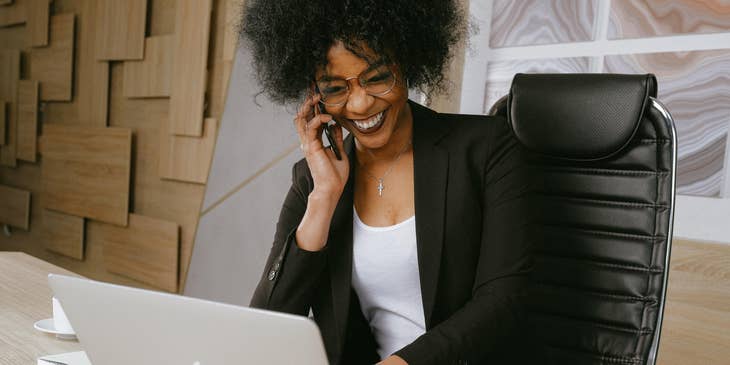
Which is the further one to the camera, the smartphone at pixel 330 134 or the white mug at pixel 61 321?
the smartphone at pixel 330 134

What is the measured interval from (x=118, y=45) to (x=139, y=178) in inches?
29.8

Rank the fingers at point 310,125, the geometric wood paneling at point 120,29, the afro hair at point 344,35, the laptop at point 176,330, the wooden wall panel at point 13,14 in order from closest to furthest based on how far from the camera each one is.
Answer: the laptop at point 176,330 → the afro hair at point 344,35 → the fingers at point 310,125 → the geometric wood paneling at point 120,29 → the wooden wall panel at point 13,14

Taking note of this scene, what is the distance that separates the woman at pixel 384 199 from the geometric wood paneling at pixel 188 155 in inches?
66.1

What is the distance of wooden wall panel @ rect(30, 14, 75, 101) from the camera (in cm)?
402

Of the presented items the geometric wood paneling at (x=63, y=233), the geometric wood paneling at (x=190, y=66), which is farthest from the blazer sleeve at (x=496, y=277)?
the geometric wood paneling at (x=63, y=233)

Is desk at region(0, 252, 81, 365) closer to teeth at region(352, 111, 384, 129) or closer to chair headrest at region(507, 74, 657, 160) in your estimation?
teeth at region(352, 111, 384, 129)

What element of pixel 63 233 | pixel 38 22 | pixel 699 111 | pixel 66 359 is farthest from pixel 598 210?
pixel 38 22

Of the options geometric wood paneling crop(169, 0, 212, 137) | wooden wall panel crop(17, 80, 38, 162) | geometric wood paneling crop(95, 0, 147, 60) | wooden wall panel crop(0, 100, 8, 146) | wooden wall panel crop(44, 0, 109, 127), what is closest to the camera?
geometric wood paneling crop(169, 0, 212, 137)

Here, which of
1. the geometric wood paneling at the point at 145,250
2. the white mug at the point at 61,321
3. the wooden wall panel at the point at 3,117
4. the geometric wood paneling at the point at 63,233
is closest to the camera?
the white mug at the point at 61,321

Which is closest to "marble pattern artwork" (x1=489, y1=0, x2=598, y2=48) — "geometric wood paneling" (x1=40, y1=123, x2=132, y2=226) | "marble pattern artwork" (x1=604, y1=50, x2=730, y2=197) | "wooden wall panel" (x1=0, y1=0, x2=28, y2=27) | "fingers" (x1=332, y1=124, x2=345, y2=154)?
"marble pattern artwork" (x1=604, y1=50, x2=730, y2=197)

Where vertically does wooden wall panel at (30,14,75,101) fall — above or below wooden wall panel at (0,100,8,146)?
above

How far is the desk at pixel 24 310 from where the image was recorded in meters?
1.03

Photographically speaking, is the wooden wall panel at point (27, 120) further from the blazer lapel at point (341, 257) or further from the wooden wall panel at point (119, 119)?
the blazer lapel at point (341, 257)

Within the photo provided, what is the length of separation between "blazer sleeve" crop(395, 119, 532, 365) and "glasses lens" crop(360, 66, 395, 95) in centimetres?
24
